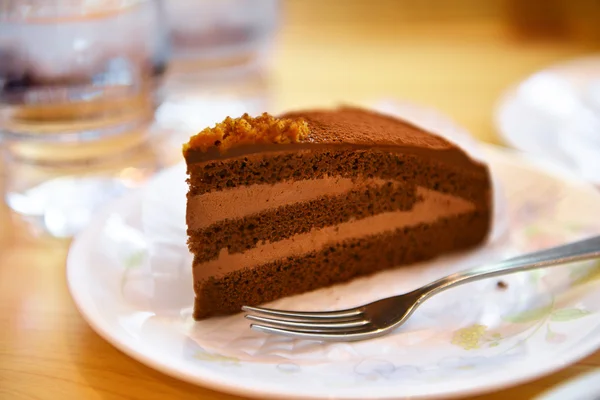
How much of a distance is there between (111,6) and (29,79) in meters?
0.28

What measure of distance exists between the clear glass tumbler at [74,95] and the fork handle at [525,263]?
2.70 ft

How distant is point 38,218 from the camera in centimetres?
147

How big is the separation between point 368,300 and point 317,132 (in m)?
0.32

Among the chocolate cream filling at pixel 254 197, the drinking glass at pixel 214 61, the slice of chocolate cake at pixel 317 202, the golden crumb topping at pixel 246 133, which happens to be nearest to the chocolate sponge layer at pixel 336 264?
the slice of chocolate cake at pixel 317 202

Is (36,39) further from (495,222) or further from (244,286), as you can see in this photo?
(495,222)

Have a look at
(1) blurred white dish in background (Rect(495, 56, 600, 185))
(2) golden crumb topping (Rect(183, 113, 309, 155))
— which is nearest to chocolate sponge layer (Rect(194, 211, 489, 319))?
(2) golden crumb topping (Rect(183, 113, 309, 155))

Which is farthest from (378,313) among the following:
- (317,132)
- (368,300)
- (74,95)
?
(74,95)

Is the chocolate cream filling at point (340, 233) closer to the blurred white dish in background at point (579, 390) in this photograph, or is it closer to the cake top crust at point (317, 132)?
the cake top crust at point (317, 132)

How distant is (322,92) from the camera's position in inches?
86.8

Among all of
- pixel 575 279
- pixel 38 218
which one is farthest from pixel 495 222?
pixel 38 218

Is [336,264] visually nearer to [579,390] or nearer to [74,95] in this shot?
[579,390]

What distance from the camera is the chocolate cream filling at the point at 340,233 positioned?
1167mm

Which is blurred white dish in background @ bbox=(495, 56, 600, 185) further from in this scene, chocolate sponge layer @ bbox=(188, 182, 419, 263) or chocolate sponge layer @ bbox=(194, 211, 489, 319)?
chocolate sponge layer @ bbox=(188, 182, 419, 263)

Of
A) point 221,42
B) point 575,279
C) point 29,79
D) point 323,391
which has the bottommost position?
point 323,391
